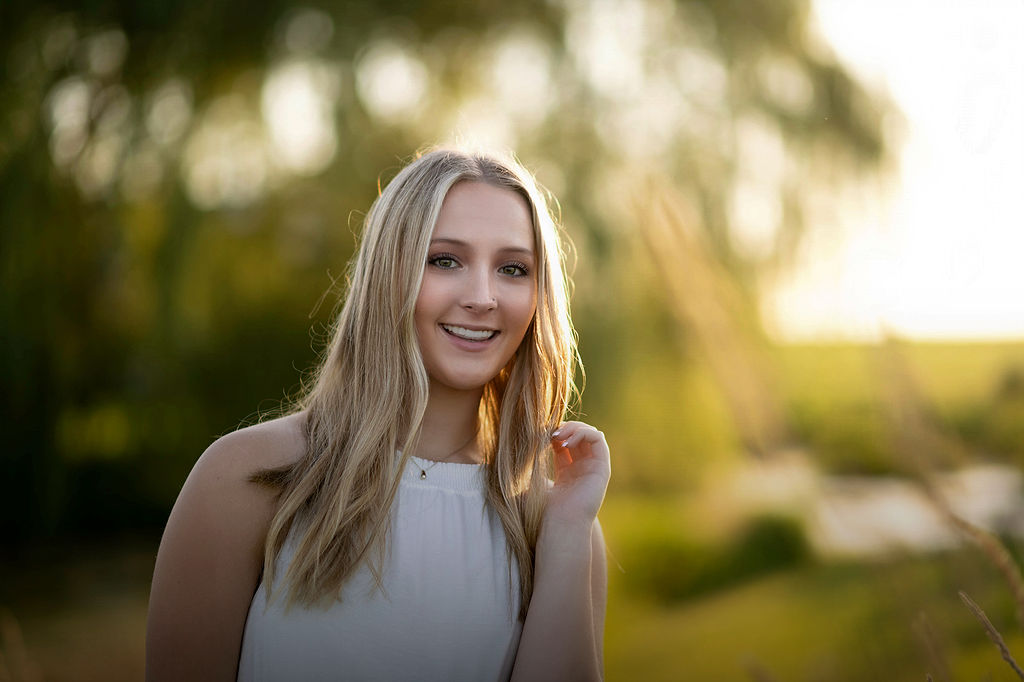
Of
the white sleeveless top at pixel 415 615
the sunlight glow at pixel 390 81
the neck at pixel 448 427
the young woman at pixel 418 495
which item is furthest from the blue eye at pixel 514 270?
the sunlight glow at pixel 390 81

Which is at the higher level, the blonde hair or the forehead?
the forehead

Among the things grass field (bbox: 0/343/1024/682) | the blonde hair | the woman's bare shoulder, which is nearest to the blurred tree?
grass field (bbox: 0/343/1024/682)

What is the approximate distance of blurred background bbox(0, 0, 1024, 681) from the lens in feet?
15.6

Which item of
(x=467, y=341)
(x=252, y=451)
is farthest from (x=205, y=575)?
(x=467, y=341)

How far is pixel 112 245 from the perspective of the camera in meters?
5.62

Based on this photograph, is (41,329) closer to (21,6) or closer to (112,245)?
(112,245)

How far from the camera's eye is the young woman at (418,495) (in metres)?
1.48

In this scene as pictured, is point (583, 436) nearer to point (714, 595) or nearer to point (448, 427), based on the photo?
point (448, 427)

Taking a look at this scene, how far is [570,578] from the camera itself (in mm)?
1557

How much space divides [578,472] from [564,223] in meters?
3.40

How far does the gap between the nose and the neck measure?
221 mm

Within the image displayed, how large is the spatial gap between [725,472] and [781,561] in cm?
63

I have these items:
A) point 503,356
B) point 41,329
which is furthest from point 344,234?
point 503,356

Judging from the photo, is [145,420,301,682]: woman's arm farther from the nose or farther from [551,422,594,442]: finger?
[551,422,594,442]: finger
